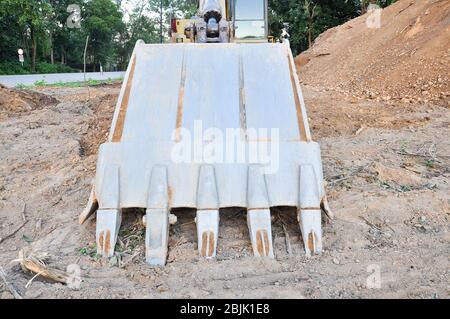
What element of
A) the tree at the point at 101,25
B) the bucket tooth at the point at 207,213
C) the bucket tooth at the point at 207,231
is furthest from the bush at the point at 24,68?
the bucket tooth at the point at 207,231

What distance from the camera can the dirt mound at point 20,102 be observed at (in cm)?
930

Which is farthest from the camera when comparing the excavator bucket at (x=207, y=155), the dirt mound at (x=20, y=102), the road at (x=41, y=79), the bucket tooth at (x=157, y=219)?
the road at (x=41, y=79)

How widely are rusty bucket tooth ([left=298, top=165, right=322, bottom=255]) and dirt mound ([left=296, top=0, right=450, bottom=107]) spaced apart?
5861 millimetres

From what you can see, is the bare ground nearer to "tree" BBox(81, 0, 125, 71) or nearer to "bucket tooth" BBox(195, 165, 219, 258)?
"bucket tooth" BBox(195, 165, 219, 258)

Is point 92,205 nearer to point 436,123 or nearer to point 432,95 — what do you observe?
point 436,123

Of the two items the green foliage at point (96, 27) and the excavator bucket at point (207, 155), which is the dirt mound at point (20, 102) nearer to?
the excavator bucket at point (207, 155)

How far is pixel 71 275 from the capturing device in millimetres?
2725

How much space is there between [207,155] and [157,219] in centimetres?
59

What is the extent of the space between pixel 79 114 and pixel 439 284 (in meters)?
7.42

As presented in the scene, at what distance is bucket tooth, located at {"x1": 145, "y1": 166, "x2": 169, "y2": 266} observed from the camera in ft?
9.49

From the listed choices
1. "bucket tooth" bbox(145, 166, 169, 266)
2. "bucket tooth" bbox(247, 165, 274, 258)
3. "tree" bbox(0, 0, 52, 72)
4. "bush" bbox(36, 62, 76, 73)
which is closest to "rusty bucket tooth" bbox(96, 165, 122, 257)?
"bucket tooth" bbox(145, 166, 169, 266)

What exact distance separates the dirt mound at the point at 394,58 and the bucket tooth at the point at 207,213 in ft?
20.5

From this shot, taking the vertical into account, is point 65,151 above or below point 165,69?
below
